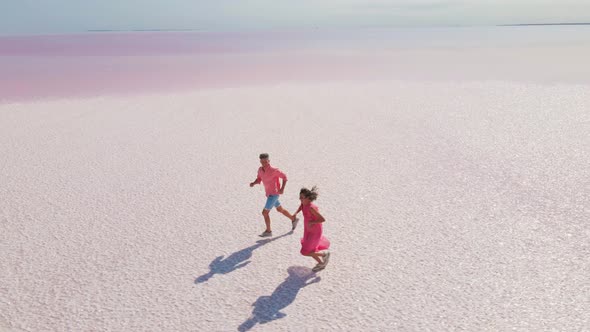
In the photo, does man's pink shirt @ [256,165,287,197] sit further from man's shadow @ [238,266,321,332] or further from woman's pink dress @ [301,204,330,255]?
man's shadow @ [238,266,321,332]

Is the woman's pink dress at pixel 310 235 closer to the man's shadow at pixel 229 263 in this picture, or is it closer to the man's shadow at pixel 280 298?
the man's shadow at pixel 280 298

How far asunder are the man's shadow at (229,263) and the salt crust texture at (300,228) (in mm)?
30

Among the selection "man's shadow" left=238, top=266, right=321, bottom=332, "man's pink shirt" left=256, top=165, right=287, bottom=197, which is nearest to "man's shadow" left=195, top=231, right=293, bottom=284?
"man's shadow" left=238, top=266, right=321, bottom=332

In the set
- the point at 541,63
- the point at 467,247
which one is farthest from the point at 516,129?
the point at 541,63

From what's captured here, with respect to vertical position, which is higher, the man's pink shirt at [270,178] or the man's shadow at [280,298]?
the man's pink shirt at [270,178]

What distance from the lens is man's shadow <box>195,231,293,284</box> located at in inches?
251

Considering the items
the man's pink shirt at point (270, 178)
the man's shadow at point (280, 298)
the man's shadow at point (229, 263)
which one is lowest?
the man's shadow at point (280, 298)

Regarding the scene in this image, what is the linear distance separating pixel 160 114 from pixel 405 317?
12.9 metres

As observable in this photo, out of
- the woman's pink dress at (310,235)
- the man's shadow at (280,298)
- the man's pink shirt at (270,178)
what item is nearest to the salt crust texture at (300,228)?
the man's shadow at (280,298)

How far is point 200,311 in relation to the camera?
5.61 meters

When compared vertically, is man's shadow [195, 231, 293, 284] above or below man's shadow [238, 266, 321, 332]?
above

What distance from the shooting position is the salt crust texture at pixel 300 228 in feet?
18.3

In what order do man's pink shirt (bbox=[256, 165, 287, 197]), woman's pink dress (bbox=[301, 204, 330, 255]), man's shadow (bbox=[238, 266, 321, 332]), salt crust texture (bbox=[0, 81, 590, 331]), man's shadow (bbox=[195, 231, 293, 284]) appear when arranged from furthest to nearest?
man's pink shirt (bbox=[256, 165, 287, 197]) < man's shadow (bbox=[195, 231, 293, 284]) < woman's pink dress (bbox=[301, 204, 330, 255]) < salt crust texture (bbox=[0, 81, 590, 331]) < man's shadow (bbox=[238, 266, 321, 332])

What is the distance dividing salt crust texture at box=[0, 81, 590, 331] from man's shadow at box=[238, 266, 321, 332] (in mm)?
25
